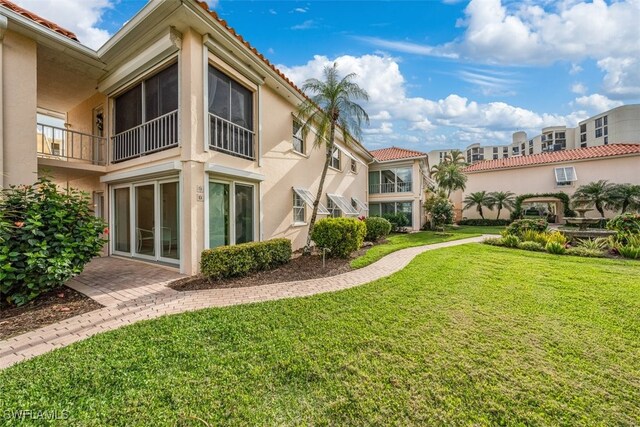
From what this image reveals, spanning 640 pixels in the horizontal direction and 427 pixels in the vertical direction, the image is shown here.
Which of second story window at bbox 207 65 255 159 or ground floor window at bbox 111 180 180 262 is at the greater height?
second story window at bbox 207 65 255 159

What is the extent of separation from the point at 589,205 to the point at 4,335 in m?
47.1

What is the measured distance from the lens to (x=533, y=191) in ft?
119

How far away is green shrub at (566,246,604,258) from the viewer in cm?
1331

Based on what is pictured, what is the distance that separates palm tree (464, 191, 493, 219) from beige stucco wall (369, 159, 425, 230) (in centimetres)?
1329

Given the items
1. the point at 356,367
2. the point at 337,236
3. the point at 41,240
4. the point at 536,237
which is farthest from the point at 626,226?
the point at 41,240

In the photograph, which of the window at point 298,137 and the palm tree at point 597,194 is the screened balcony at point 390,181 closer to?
the window at point 298,137

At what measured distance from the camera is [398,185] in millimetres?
30719

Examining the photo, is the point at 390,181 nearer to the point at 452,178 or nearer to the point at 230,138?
the point at 452,178

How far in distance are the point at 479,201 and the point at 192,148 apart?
40.9 meters

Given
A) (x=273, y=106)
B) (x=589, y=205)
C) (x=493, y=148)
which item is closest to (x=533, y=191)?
(x=589, y=205)

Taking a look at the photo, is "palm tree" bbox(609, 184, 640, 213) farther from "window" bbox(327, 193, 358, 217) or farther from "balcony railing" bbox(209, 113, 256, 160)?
"balcony railing" bbox(209, 113, 256, 160)

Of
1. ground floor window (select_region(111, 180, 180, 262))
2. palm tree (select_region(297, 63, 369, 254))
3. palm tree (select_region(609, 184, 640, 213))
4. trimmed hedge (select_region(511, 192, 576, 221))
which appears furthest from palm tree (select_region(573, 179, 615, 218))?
ground floor window (select_region(111, 180, 180, 262))

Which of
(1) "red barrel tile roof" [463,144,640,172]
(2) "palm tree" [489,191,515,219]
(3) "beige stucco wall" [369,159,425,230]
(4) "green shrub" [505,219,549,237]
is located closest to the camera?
(4) "green shrub" [505,219,549,237]

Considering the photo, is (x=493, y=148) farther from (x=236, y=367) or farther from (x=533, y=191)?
(x=236, y=367)
